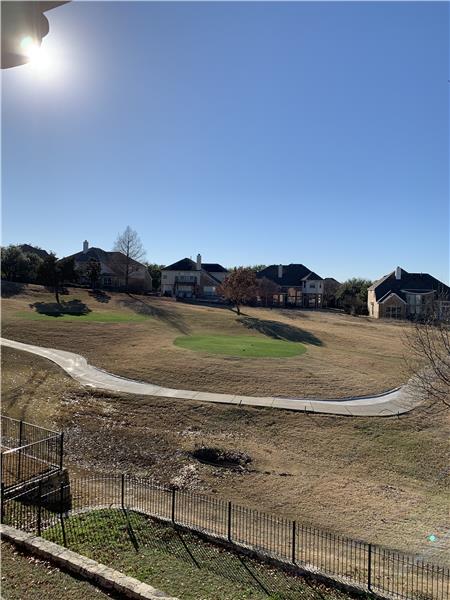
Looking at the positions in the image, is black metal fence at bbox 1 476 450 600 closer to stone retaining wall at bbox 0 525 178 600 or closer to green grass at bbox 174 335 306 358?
Result: stone retaining wall at bbox 0 525 178 600

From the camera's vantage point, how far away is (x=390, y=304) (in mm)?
69250

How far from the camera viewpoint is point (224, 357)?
32.4 meters

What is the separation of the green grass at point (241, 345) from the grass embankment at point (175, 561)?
2236cm

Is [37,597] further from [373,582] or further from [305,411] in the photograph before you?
[305,411]

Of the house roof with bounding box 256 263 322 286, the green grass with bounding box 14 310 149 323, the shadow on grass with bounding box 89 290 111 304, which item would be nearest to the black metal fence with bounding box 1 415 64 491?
the green grass with bounding box 14 310 149 323

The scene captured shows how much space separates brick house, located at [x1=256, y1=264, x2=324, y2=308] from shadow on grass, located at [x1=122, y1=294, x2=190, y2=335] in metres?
26.7

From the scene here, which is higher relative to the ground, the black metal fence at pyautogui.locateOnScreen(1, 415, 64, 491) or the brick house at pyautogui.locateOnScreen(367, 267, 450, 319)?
the brick house at pyautogui.locateOnScreen(367, 267, 450, 319)

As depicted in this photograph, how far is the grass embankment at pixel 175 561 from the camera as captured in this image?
909 centimetres

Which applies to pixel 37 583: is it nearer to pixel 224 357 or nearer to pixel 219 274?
pixel 224 357

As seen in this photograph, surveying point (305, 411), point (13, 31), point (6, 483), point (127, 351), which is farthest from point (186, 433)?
point (13, 31)

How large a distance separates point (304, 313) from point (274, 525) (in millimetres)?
53880

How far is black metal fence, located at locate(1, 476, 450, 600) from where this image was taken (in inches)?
412

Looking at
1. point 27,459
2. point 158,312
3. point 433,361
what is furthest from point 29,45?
point 158,312

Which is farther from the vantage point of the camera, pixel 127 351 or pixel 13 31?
pixel 127 351
